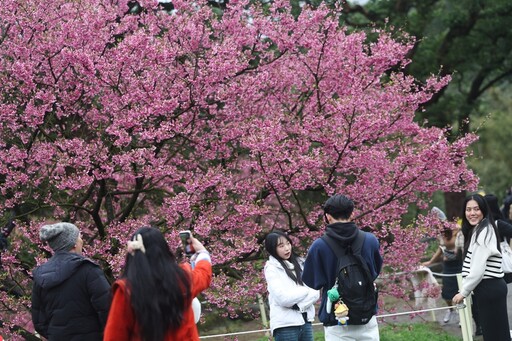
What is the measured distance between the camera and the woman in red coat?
3.67 metres

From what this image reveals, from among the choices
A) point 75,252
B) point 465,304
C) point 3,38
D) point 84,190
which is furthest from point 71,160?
point 465,304

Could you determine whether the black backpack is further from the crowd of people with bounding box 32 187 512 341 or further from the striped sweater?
the striped sweater

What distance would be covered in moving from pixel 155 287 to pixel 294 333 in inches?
97.6

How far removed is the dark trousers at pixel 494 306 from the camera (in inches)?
233

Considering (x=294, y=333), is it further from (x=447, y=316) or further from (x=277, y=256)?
(x=447, y=316)

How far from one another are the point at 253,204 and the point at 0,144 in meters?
2.68

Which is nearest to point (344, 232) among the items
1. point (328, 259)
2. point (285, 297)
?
point (328, 259)

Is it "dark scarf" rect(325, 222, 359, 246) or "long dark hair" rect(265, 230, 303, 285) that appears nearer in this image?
"dark scarf" rect(325, 222, 359, 246)

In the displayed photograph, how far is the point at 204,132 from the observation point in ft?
27.1

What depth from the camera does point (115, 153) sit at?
759cm

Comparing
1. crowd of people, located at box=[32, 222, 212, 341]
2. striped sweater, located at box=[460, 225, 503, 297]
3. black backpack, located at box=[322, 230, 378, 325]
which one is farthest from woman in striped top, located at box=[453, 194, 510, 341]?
crowd of people, located at box=[32, 222, 212, 341]

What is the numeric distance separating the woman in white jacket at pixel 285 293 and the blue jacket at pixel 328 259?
902 mm

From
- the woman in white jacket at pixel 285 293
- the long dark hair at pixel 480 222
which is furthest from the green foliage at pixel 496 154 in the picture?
the woman in white jacket at pixel 285 293

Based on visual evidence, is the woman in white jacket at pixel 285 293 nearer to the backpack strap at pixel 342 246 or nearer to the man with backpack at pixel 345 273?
the man with backpack at pixel 345 273
